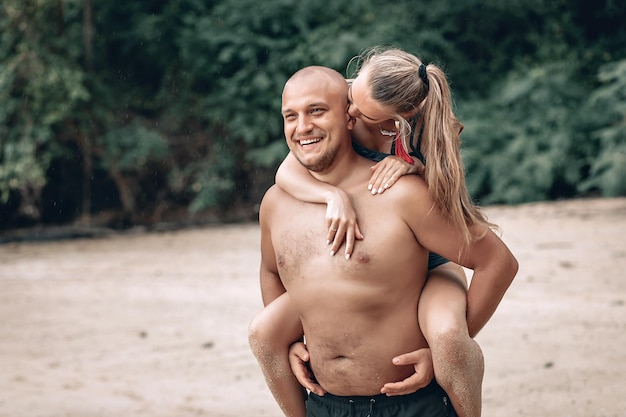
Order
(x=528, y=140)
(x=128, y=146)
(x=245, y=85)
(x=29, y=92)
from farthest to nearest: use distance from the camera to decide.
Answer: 1. (x=245, y=85)
2. (x=128, y=146)
3. (x=528, y=140)
4. (x=29, y=92)

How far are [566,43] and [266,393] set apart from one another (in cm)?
1039

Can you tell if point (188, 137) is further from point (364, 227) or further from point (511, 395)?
point (364, 227)

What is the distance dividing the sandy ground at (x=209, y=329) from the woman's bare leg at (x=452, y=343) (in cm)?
244

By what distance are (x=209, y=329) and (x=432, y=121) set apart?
16.0 ft

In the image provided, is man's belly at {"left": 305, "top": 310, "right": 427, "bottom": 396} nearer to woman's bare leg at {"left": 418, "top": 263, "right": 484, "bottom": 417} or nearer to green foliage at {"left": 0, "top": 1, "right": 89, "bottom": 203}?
woman's bare leg at {"left": 418, "top": 263, "right": 484, "bottom": 417}

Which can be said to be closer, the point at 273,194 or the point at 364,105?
the point at 364,105

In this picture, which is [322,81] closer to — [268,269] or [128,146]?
[268,269]

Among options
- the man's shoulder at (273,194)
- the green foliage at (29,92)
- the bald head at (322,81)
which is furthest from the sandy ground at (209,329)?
the bald head at (322,81)

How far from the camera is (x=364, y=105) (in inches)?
102

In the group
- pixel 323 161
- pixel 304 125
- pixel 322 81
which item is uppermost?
pixel 322 81

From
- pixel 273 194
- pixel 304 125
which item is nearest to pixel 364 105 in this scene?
pixel 304 125

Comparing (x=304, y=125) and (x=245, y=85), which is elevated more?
(x=304, y=125)

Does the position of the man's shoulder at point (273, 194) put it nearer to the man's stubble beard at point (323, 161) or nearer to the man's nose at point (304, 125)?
the man's stubble beard at point (323, 161)

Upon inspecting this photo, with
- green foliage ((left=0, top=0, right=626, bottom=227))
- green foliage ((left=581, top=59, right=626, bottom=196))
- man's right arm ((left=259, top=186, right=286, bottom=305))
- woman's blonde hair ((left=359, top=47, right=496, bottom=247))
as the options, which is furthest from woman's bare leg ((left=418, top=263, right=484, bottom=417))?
green foliage ((left=0, top=0, right=626, bottom=227))
